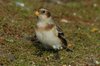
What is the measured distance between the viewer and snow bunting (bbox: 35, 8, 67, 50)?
422 inches

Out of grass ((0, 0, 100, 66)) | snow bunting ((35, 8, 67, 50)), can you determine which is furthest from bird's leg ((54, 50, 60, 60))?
snow bunting ((35, 8, 67, 50))

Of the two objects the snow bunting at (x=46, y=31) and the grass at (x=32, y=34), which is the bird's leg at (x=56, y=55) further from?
the snow bunting at (x=46, y=31)

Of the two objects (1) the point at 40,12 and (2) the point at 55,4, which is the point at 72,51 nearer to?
A: (1) the point at 40,12

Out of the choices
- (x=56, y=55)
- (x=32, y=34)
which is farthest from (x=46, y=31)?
(x=32, y=34)

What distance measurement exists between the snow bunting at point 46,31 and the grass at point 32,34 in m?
0.37

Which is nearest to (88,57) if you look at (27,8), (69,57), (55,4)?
(69,57)

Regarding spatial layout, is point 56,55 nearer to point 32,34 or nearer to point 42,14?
point 42,14

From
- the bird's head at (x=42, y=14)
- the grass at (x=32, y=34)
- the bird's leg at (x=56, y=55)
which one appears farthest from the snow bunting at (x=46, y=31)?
the grass at (x=32, y=34)

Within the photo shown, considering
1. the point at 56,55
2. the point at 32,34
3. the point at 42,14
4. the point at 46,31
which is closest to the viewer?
the point at 46,31

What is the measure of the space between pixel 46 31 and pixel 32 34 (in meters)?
2.27

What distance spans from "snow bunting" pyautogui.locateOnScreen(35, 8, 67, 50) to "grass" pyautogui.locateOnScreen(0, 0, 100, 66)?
14.6 inches

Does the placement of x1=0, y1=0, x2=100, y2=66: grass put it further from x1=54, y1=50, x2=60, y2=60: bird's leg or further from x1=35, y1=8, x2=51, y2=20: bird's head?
x1=35, y1=8, x2=51, y2=20: bird's head

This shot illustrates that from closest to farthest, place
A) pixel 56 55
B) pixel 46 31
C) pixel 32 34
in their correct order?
pixel 46 31
pixel 56 55
pixel 32 34

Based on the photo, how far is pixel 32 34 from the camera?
1295 centimetres
